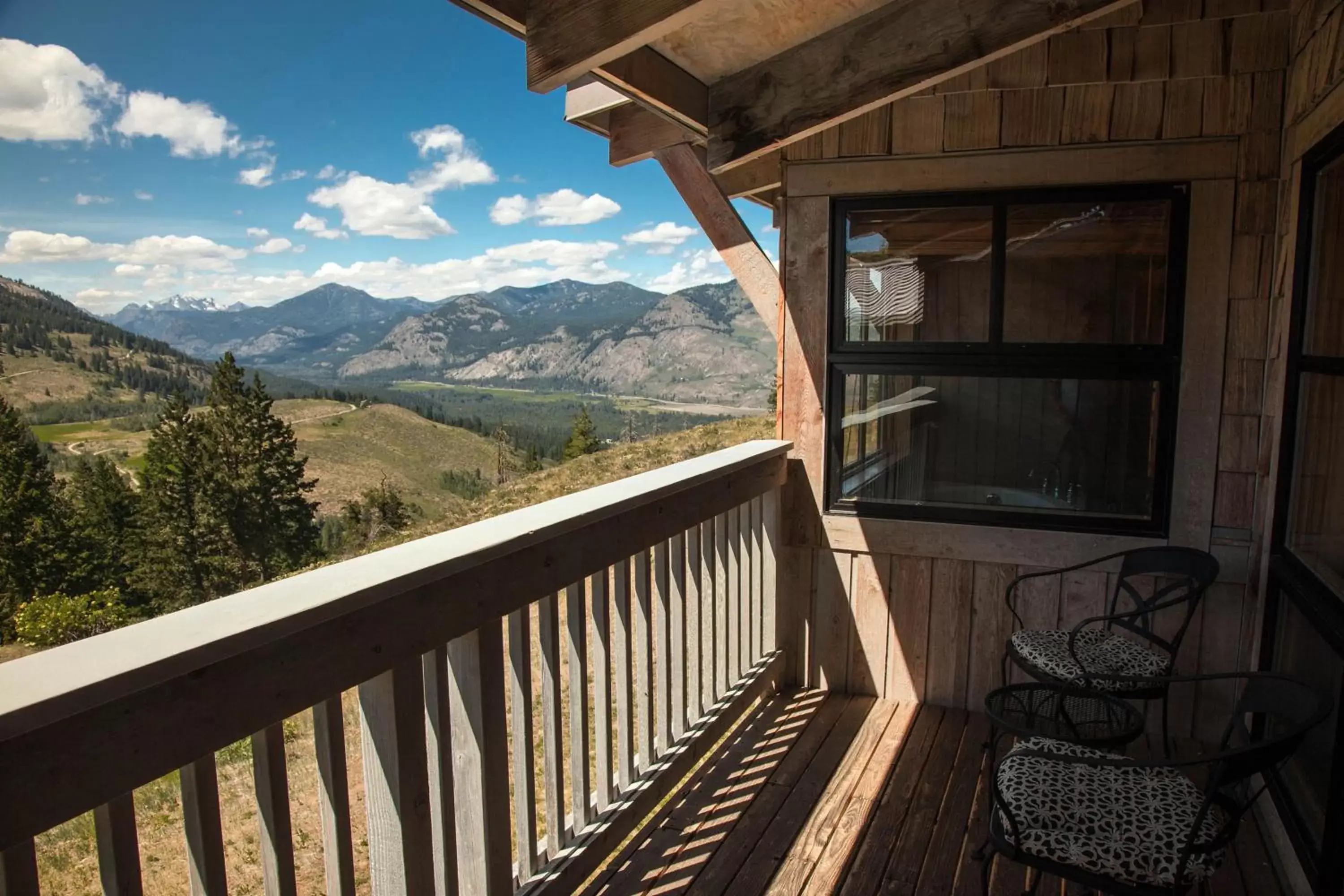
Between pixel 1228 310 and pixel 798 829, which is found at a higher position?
pixel 1228 310

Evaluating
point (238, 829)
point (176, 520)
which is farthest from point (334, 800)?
point (176, 520)

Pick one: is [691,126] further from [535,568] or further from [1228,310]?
[1228,310]

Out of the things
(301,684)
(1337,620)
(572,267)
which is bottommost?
(1337,620)

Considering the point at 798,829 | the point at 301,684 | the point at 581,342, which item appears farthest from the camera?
the point at 581,342

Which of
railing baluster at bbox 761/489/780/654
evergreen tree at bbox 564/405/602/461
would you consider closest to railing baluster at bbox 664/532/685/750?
railing baluster at bbox 761/489/780/654

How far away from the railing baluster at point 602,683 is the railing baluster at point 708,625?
0.62 m

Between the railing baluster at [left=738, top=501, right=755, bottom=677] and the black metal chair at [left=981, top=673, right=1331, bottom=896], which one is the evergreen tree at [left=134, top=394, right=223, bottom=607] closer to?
the railing baluster at [left=738, top=501, right=755, bottom=677]

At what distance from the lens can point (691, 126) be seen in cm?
255

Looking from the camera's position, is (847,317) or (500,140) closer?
(847,317)

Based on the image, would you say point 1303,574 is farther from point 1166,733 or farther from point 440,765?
point 440,765

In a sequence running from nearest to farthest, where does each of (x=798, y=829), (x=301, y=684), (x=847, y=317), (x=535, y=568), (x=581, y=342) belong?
(x=301, y=684), (x=535, y=568), (x=798, y=829), (x=847, y=317), (x=581, y=342)

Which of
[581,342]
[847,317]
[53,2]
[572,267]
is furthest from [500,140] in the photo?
[847,317]

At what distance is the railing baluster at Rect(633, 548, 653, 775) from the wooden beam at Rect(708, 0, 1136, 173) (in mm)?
1297

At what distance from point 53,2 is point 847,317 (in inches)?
5324
